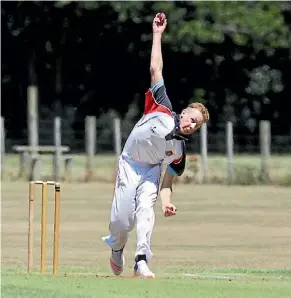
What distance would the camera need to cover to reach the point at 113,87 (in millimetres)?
52094

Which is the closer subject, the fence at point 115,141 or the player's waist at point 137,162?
the player's waist at point 137,162

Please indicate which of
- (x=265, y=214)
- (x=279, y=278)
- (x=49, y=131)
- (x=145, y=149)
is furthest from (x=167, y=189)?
(x=49, y=131)

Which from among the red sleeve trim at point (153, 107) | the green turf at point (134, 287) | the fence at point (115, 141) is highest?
the fence at point (115, 141)

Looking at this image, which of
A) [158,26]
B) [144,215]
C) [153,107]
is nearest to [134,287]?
[144,215]

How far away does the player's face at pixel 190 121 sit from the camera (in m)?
11.2

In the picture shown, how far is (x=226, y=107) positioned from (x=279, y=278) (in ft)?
133

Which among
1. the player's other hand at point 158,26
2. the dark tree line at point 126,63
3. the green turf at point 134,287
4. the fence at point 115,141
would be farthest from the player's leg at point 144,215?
the dark tree line at point 126,63

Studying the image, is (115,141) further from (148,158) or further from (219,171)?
(148,158)

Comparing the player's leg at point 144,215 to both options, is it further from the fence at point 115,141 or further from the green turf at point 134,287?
the fence at point 115,141

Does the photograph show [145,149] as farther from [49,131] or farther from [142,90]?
[142,90]

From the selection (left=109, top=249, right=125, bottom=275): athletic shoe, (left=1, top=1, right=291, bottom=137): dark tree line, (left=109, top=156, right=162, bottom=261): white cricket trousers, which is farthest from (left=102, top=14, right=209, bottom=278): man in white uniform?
(left=1, top=1, right=291, bottom=137): dark tree line

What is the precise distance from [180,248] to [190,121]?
5.05 m

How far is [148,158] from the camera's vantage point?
11.3 meters

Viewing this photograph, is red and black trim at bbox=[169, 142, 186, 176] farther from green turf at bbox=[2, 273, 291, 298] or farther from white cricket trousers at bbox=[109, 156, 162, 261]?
green turf at bbox=[2, 273, 291, 298]
